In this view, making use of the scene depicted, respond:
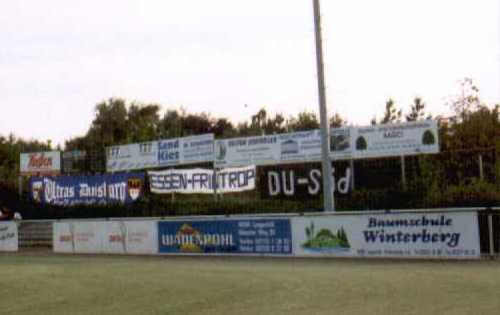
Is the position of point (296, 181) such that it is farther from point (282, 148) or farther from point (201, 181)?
point (201, 181)

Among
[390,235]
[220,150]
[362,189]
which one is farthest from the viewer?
[220,150]

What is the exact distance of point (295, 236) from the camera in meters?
23.7

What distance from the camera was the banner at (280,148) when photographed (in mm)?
29531

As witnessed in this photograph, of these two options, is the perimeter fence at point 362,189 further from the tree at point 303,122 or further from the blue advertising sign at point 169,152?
the tree at point 303,122

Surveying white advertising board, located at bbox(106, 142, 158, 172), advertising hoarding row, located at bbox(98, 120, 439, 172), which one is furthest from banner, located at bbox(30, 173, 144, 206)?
advertising hoarding row, located at bbox(98, 120, 439, 172)

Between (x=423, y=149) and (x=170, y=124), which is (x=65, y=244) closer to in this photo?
(x=423, y=149)

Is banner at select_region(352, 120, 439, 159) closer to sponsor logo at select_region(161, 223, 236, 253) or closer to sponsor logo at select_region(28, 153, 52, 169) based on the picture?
sponsor logo at select_region(161, 223, 236, 253)

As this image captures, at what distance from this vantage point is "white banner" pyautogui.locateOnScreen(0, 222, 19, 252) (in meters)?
31.6

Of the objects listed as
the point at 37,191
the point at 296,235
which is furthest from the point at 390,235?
the point at 37,191

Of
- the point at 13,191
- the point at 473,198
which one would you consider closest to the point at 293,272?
the point at 473,198

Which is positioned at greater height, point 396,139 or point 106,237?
point 396,139

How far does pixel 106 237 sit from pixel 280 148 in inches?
279

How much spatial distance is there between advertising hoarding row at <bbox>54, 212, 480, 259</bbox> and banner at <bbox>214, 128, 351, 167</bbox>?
5897 mm

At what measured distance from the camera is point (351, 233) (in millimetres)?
22609
